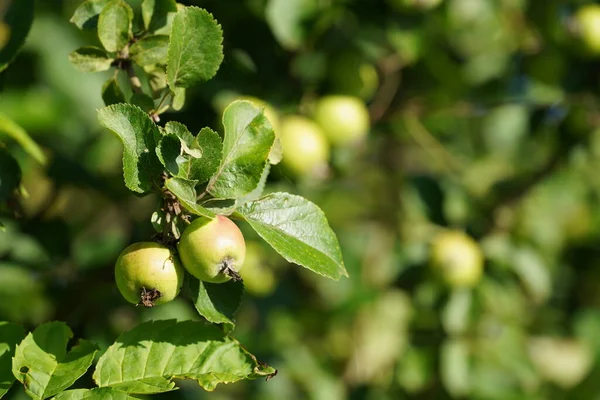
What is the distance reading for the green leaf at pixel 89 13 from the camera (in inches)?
40.3

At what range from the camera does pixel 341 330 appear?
279 centimetres

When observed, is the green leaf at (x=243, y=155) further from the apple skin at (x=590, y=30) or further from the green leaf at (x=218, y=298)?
the apple skin at (x=590, y=30)

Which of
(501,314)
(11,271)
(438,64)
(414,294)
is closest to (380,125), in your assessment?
(438,64)

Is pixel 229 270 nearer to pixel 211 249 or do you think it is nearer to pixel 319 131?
pixel 211 249

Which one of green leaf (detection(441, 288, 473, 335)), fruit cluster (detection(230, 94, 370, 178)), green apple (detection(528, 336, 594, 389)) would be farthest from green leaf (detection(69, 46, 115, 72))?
green apple (detection(528, 336, 594, 389))

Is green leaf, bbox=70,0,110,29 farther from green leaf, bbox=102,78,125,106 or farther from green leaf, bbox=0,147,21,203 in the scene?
green leaf, bbox=0,147,21,203

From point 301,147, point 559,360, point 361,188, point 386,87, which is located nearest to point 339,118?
point 301,147

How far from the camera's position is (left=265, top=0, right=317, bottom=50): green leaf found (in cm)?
163

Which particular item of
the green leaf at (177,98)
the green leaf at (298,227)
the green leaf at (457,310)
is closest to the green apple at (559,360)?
the green leaf at (457,310)

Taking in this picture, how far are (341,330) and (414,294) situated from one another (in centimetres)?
61

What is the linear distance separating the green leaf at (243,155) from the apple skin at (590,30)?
1.51 m

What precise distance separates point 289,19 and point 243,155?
0.79 meters

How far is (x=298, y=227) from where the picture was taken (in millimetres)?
960

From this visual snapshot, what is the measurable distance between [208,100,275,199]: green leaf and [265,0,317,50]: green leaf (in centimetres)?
73
